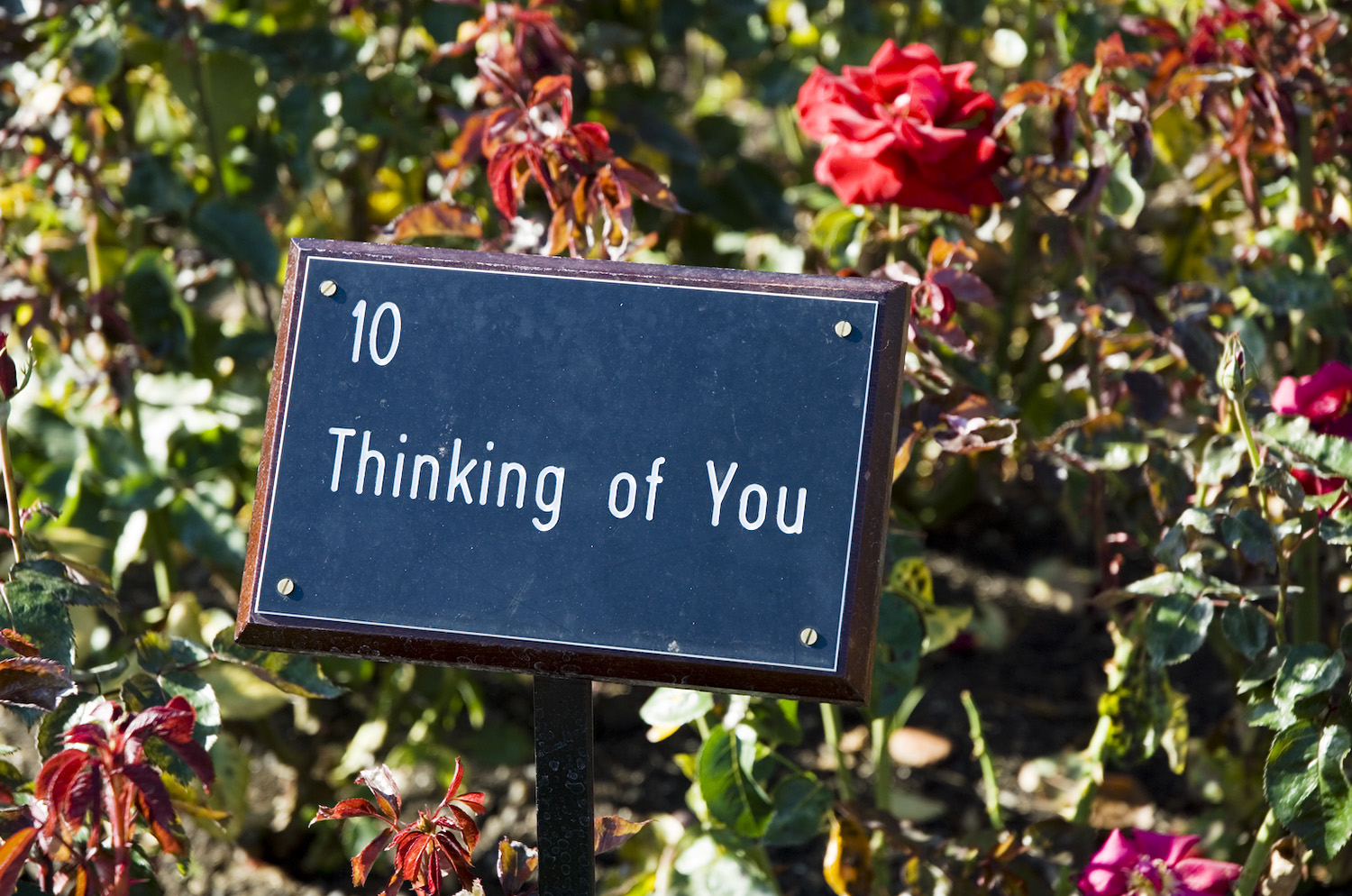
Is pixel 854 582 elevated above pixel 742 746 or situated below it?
above

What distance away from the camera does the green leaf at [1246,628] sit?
1032 mm

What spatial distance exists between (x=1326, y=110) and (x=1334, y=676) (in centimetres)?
68

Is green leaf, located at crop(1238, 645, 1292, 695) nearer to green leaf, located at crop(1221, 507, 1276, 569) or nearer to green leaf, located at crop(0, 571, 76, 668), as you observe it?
green leaf, located at crop(1221, 507, 1276, 569)

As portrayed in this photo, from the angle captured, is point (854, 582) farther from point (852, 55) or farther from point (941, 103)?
point (852, 55)

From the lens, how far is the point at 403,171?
1.91 meters

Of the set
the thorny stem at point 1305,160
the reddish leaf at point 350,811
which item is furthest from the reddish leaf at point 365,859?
the thorny stem at point 1305,160

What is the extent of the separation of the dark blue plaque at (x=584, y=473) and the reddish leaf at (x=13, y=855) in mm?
175

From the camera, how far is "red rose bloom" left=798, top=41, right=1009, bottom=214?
1091 millimetres

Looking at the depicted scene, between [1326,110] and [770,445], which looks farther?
[1326,110]

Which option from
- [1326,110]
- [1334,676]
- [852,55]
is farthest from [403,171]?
[1334,676]

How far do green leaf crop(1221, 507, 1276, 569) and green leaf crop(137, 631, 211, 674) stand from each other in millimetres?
823

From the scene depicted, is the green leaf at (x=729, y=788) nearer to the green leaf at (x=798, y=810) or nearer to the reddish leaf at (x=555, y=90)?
the green leaf at (x=798, y=810)

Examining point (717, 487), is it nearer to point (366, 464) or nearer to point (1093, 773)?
point (366, 464)

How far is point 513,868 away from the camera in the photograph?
910 mm
